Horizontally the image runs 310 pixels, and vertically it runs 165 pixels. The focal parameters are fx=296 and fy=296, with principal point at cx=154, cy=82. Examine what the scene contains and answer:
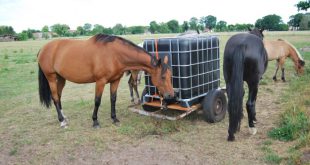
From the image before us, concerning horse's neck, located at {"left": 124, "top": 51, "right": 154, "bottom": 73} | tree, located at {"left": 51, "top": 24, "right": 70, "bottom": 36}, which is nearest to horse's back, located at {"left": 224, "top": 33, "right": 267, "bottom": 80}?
horse's neck, located at {"left": 124, "top": 51, "right": 154, "bottom": 73}

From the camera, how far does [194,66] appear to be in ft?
19.5

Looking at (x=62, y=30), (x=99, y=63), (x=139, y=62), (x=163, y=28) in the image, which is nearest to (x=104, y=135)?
(x=99, y=63)

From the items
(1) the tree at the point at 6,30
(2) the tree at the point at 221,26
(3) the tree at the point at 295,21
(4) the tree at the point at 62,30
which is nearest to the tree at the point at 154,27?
(2) the tree at the point at 221,26

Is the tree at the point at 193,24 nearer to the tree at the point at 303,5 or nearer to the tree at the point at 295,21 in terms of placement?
the tree at the point at 295,21

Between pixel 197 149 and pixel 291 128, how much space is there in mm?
1659

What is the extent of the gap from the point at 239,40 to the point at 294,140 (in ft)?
6.12

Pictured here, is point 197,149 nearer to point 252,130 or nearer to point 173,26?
point 252,130

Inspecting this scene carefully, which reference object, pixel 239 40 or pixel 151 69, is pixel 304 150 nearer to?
pixel 239 40

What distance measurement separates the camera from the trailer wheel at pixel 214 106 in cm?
598

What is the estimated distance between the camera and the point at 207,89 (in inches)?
254

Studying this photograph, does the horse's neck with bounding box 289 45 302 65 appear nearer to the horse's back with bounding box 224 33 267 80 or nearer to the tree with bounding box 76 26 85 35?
the horse's back with bounding box 224 33 267 80

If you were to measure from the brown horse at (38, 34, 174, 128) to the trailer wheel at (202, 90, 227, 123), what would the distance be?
2.96 ft

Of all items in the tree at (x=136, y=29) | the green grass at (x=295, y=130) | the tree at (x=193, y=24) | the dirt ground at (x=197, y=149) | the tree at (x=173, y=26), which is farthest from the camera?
the tree at (x=136, y=29)

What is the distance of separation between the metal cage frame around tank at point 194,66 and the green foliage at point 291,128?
165 centimetres
